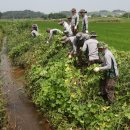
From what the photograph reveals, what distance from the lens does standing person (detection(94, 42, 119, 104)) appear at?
11.0m

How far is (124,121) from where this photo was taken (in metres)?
9.99

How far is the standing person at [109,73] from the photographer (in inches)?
433

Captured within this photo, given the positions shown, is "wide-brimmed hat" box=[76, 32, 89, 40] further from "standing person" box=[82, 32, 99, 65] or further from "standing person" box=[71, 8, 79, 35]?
"standing person" box=[71, 8, 79, 35]

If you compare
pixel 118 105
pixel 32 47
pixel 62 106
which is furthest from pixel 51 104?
pixel 32 47

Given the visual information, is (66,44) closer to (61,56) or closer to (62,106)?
(61,56)

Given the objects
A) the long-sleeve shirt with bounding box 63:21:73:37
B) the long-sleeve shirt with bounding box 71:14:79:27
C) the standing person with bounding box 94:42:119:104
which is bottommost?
the standing person with bounding box 94:42:119:104

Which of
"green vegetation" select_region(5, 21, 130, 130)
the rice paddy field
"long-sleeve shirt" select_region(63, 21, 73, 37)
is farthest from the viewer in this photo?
the rice paddy field

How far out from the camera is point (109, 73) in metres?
11.3

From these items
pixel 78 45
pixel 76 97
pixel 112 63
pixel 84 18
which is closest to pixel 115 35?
pixel 84 18

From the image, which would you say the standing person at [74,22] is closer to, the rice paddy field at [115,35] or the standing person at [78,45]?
the standing person at [78,45]

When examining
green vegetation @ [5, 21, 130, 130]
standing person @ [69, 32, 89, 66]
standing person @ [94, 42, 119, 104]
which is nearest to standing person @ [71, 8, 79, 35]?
green vegetation @ [5, 21, 130, 130]

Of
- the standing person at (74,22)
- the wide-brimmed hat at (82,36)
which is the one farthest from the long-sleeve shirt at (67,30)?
the wide-brimmed hat at (82,36)

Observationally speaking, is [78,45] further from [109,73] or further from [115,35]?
[115,35]

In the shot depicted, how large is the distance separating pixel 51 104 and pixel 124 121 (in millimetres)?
2995
